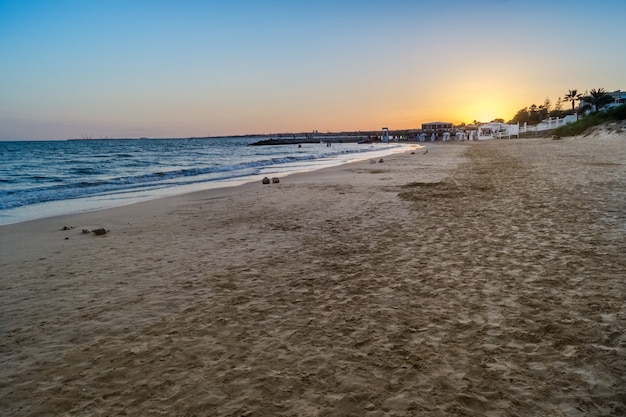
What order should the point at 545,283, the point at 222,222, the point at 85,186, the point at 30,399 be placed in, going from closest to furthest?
1. the point at 30,399
2. the point at 545,283
3. the point at 222,222
4. the point at 85,186

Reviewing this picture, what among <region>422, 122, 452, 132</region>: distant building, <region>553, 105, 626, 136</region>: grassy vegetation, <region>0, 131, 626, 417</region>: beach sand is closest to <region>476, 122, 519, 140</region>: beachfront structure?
<region>553, 105, 626, 136</region>: grassy vegetation

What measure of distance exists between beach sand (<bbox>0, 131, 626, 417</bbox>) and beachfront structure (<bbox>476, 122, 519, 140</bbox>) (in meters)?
62.8

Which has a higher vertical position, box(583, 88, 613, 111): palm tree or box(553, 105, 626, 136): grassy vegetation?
box(583, 88, 613, 111): palm tree

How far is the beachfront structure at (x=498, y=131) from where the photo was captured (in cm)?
6228

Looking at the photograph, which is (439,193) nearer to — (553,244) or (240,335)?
(553,244)

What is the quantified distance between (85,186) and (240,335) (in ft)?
65.3

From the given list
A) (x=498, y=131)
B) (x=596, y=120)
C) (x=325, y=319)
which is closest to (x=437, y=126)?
(x=498, y=131)

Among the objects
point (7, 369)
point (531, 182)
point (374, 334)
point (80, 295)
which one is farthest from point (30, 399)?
point (531, 182)

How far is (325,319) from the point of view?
365 centimetres

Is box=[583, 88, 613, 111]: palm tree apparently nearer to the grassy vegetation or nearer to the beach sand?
the grassy vegetation

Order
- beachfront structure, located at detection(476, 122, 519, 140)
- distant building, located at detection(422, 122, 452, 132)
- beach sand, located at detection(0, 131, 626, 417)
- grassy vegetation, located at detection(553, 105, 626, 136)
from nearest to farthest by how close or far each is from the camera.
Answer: beach sand, located at detection(0, 131, 626, 417) < grassy vegetation, located at detection(553, 105, 626, 136) < beachfront structure, located at detection(476, 122, 519, 140) < distant building, located at detection(422, 122, 452, 132)

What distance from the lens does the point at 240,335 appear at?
340cm

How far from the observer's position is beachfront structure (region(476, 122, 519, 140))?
62281 millimetres

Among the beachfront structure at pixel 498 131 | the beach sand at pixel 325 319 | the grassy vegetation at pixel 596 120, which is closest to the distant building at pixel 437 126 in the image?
the beachfront structure at pixel 498 131
